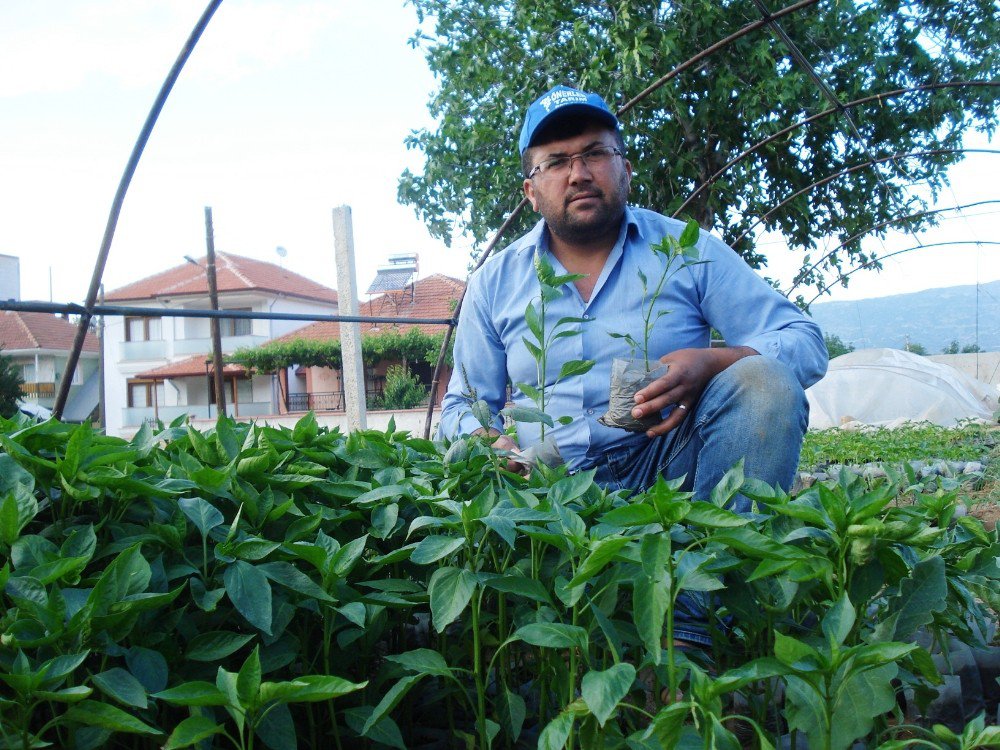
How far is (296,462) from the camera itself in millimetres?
1333

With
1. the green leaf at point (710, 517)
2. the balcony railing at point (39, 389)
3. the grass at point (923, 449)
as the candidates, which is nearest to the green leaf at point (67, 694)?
the green leaf at point (710, 517)

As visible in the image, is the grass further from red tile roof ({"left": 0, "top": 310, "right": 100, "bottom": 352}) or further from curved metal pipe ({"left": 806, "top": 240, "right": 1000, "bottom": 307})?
red tile roof ({"left": 0, "top": 310, "right": 100, "bottom": 352})

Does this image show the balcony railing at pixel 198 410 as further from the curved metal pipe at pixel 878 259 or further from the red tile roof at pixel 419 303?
the curved metal pipe at pixel 878 259

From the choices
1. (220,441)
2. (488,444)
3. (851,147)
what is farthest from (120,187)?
(851,147)

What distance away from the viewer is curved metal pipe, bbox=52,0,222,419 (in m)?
2.60

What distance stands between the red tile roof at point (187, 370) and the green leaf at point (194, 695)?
3663 cm

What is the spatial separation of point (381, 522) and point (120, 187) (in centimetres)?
207

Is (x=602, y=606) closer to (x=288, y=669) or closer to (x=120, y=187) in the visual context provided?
(x=288, y=669)

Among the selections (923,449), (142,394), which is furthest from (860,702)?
(142,394)

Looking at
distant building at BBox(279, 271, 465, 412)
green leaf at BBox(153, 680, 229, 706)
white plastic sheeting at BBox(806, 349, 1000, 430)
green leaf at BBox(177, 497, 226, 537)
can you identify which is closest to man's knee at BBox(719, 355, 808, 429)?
green leaf at BBox(177, 497, 226, 537)

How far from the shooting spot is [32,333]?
4244cm

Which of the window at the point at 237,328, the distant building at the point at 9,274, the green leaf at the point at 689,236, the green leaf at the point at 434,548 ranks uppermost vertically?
the distant building at the point at 9,274

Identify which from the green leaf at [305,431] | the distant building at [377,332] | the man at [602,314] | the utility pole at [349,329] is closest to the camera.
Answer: the green leaf at [305,431]

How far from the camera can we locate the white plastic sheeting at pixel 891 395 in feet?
34.7
